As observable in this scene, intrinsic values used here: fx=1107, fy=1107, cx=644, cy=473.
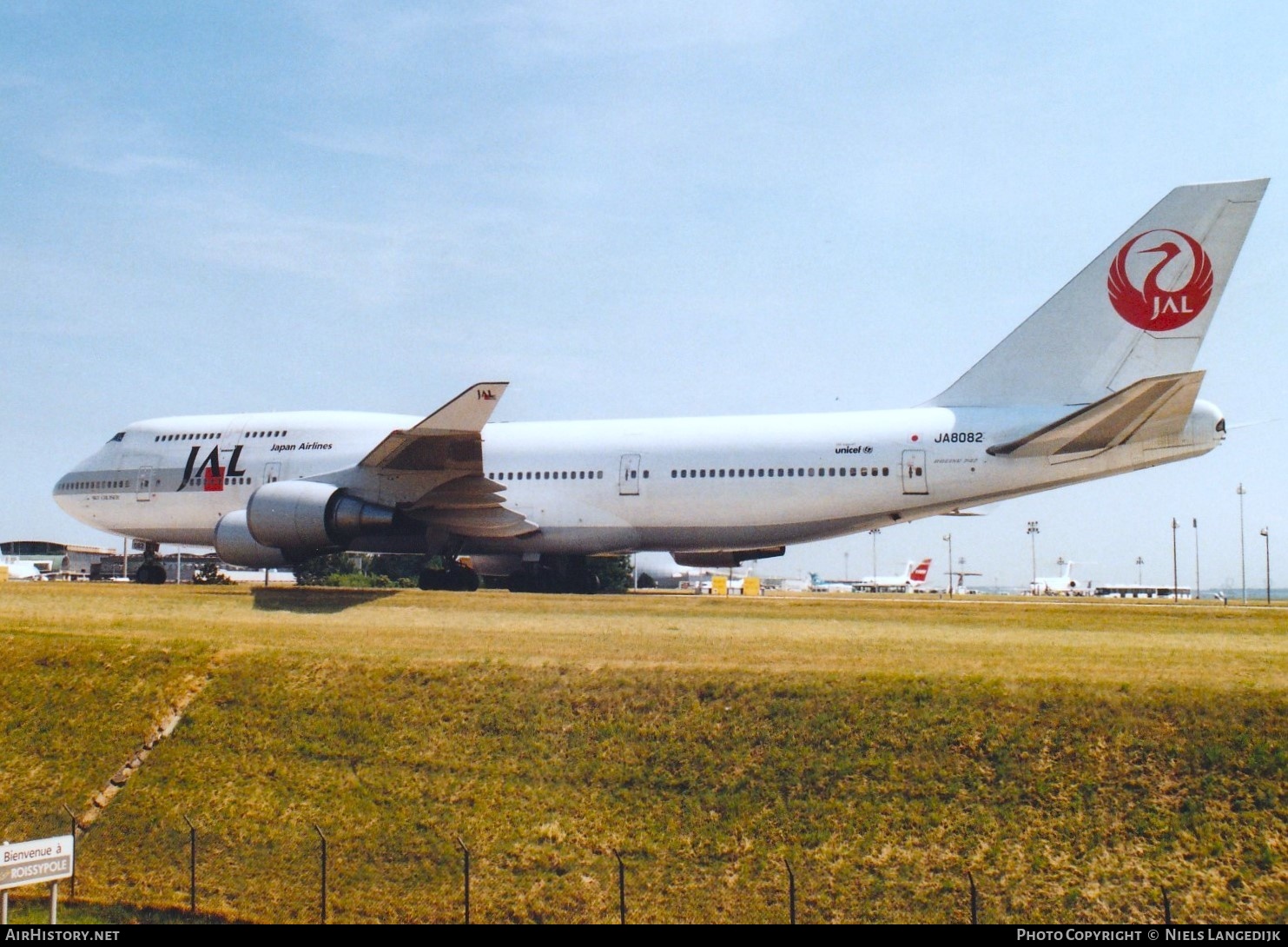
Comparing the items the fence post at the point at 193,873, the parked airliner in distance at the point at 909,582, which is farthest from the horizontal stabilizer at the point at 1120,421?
the parked airliner in distance at the point at 909,582

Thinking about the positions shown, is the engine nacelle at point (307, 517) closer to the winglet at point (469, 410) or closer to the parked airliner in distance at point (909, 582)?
the winglet at point (469, 410)

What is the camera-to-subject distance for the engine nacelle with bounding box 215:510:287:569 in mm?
25828

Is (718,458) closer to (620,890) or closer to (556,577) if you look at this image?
(556,577)

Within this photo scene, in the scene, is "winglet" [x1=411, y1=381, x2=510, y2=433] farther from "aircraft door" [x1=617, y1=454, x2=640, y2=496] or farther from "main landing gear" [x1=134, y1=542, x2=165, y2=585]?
"main landing gear" [x1=134, y1=542, x2=165, y2=585]

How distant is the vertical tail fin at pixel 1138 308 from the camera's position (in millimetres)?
22594

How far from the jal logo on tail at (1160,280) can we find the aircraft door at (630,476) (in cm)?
1123

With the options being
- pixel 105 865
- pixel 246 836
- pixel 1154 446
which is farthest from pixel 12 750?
pixel 1154 446

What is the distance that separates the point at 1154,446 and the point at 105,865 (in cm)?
1949

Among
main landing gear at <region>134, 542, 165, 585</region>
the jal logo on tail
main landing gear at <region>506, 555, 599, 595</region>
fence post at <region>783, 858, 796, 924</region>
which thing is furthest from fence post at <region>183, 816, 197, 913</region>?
main landing gear at <region>134, 542, 165, 585</region>

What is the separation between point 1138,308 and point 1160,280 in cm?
69

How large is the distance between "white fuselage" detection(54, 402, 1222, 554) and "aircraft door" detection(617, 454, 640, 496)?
3 centimetres

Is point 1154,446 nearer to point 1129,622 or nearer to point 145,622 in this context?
point 1129,622

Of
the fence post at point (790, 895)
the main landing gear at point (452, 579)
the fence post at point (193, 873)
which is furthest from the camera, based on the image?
the main landing gear at point (452, 579)

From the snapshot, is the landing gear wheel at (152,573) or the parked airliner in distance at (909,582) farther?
the parked airliner in distance at (909,582)
